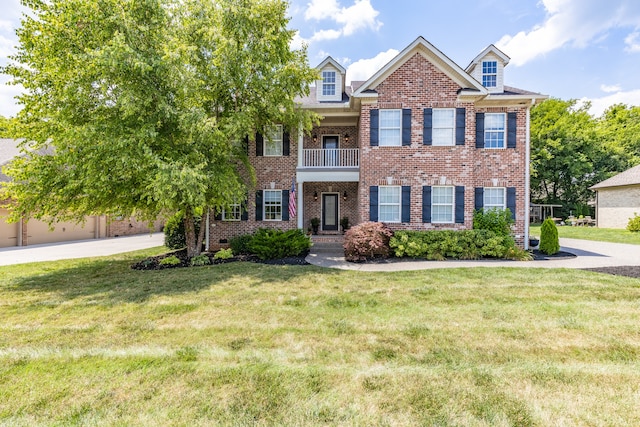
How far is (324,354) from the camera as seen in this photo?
3.71 meters

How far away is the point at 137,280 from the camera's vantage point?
7781 mm

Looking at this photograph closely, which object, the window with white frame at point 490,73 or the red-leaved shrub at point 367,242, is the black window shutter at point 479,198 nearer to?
the red-leaved shrub at point 367,242

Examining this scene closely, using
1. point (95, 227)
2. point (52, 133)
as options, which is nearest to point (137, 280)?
point (52, 133)

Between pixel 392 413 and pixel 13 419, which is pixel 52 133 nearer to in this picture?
pixel 13 419

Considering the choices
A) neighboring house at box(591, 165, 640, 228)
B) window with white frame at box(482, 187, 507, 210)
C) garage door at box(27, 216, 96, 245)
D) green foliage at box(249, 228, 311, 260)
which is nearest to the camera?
green foliage at box(249, 228, 311, 260)

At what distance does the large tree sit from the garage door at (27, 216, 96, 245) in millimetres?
7454

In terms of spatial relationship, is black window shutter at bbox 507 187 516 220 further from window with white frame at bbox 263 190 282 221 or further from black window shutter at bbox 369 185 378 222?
window with white frame at bbox 263 190 282 221

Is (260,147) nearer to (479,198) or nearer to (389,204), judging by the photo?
(389,204)

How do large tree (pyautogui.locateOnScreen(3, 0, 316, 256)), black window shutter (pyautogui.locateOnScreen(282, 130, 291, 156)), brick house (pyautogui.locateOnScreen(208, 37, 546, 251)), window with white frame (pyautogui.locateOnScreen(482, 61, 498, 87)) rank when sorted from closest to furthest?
large tree (pyautogui.locateOnScreen(3, 0, 316, 256))
brick house (pyautogui.locateOnScreen(208, 37, 546, 251))
window with white frame (pyautogui.locateOnScreen(482, 61, 498, 87))
black window shutter (pyautogui.locateOnScreen(282, 130, 291, 156))

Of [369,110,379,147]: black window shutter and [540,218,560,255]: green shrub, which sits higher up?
[369,110,379,147]: black window shutter

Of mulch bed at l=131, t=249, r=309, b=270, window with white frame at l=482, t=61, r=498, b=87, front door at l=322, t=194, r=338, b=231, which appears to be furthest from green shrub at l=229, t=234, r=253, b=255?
window with white frame at l=482, t=61, r=498, b=87

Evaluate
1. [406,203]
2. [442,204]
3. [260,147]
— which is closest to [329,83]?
[260,147]

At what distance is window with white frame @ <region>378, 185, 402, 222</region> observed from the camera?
1186 centimetres

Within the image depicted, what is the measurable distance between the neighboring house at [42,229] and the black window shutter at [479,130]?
15.4 metres
